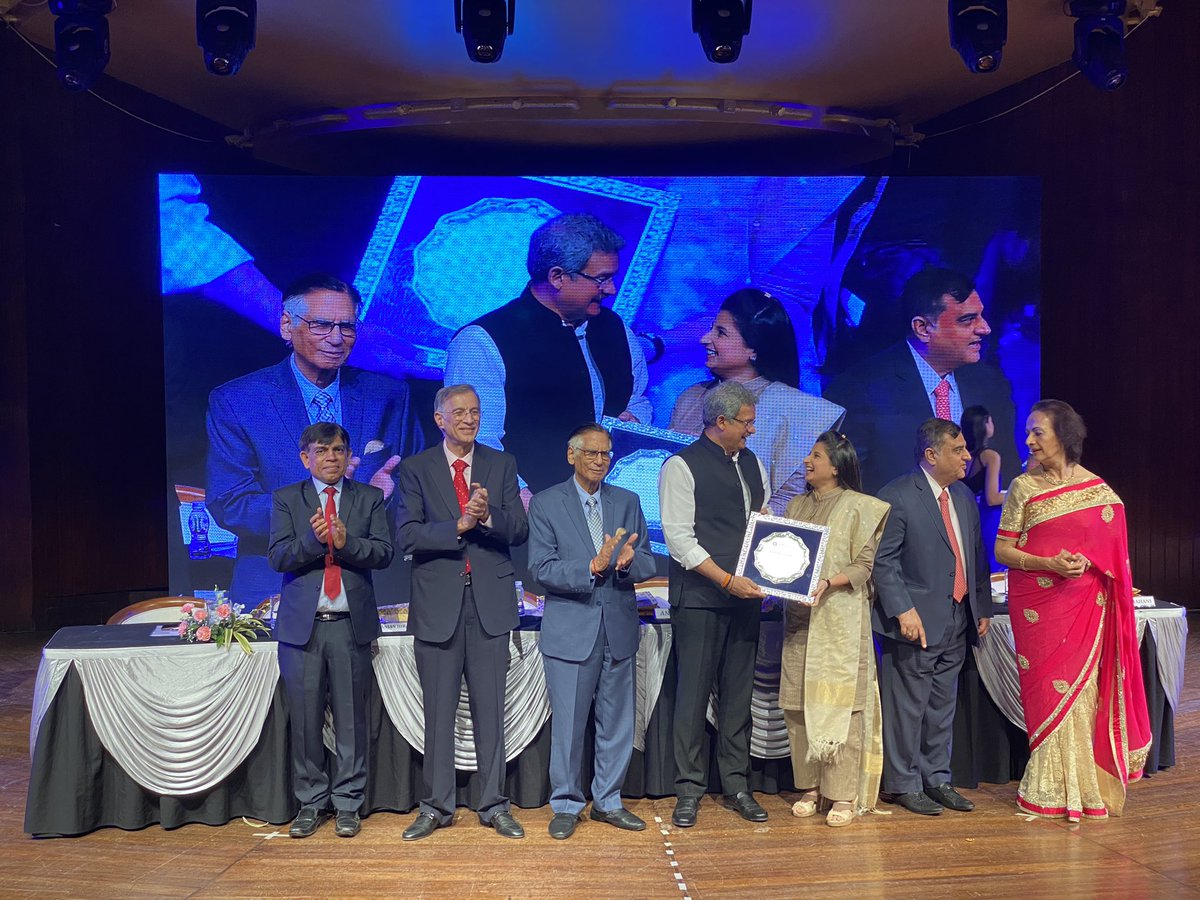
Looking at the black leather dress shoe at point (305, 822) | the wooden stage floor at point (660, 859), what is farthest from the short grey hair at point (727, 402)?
the black leather dress shoe at point (305, 822)

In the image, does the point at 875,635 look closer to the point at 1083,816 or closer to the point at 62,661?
the point at 1083,816

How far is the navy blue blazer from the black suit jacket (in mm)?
2811

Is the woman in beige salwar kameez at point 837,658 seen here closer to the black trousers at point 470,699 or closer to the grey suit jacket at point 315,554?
the black trousers at point 470,699

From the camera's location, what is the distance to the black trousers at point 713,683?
4598mm

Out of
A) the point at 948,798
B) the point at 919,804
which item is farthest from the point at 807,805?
the point at 948,798

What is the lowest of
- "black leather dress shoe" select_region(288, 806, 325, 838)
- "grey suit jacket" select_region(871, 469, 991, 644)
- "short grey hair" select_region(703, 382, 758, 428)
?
"black leather dress shoe" select_region(288, 806, 325, 838)

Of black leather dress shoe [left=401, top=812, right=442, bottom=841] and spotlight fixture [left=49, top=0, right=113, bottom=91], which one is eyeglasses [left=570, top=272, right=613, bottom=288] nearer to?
spotlight fixture [left=49, top=0, right=113, bottom=91]

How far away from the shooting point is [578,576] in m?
4.40

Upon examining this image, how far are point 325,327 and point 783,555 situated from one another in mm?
3729

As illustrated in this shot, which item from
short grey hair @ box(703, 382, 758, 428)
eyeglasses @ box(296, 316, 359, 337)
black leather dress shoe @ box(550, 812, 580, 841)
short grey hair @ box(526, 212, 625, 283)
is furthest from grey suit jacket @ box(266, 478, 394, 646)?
short grey hair @ box(526, 212, 625, 283)

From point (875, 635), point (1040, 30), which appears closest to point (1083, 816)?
point (875, 635)

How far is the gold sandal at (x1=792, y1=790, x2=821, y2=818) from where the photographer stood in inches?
183

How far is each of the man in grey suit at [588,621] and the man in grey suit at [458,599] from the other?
0.15 metres

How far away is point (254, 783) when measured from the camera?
461 centimetres
